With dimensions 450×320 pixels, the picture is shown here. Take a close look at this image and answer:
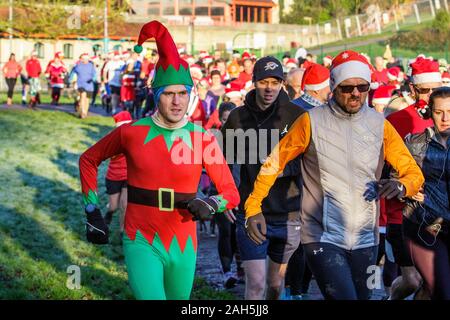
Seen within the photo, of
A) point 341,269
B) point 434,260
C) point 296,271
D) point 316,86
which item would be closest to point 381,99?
point 316,86

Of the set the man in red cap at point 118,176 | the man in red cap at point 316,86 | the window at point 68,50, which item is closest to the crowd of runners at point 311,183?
the man in red cap at point 316,86

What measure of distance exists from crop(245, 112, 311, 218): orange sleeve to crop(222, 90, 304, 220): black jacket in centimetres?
147

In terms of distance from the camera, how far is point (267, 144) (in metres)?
8.21

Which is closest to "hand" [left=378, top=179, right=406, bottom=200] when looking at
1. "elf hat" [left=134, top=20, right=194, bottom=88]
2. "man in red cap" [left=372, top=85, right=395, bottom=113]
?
"elf hat" [left=134, top=20, right=194, bottom=88]

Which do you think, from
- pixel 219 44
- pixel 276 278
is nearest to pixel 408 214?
pixel 276 278

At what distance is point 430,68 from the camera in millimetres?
8633

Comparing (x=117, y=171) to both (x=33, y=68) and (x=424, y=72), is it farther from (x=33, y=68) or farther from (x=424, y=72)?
(x=33, y=68)

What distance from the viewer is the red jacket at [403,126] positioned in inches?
323

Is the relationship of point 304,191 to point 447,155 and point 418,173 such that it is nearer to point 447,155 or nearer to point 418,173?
point 418,173

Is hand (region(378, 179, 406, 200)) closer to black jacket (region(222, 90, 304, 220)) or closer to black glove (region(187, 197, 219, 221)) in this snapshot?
black glove (region(187, 197, 219, 221))

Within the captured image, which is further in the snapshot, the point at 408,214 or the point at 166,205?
the point at 408,214

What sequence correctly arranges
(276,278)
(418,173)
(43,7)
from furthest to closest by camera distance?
(43,7) → (276,278) → (418,173)

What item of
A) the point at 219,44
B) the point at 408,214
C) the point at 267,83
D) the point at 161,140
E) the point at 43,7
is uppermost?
the point at 219,44
